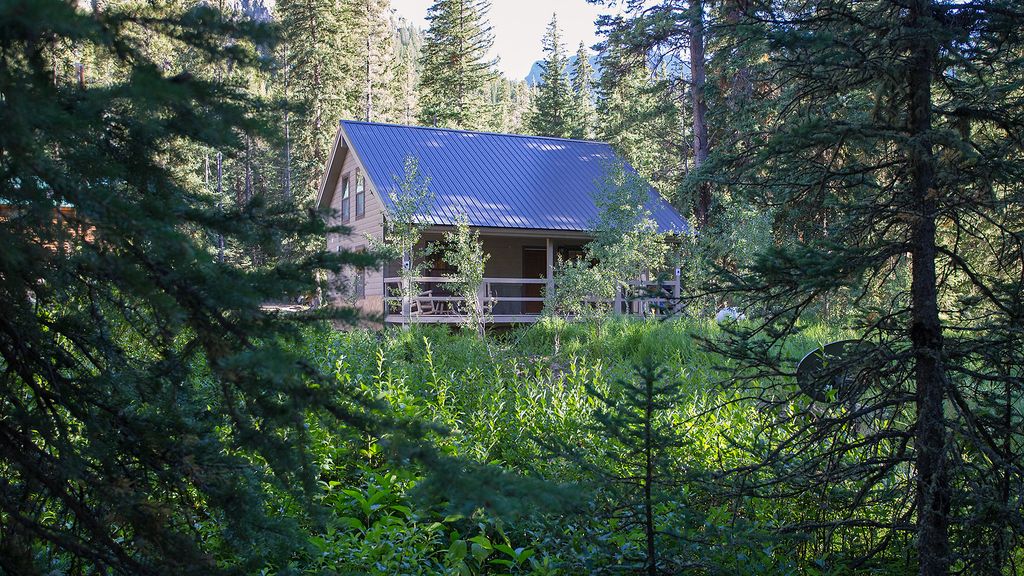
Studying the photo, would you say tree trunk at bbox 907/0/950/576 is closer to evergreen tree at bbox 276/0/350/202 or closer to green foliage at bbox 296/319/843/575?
green foliage at bbox 296/319/843/575

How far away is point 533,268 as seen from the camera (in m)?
22.3

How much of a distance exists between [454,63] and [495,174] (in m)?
20.2

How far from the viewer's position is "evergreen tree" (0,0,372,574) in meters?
1.70

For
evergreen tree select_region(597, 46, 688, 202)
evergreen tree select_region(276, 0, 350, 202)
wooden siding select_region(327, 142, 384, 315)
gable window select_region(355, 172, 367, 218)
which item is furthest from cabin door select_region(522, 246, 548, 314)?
evergreen tree select_region(276, 0, 350, 202)

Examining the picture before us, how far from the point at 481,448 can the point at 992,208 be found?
3.62 metres

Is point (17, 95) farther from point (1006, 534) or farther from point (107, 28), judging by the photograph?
point (1006, 534)

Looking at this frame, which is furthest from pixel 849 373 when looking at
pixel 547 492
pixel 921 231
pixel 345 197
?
pixel 345 197

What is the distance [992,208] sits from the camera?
3.88 m

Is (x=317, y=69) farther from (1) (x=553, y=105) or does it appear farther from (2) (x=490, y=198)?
(2) (x=490, y=198)

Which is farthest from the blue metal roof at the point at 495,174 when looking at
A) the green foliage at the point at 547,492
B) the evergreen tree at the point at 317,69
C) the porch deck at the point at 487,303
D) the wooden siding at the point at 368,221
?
the evergreen tree at the point at 317,69

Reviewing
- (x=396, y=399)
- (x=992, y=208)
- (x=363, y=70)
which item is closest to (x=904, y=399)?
(x=992, y=208)

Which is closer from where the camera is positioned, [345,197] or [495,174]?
[495,174]

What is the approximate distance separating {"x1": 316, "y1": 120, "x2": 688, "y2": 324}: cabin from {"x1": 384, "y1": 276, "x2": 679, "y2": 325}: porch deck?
4 cm

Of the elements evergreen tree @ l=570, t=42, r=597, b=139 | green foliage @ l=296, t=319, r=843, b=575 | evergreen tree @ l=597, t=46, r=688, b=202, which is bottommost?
green foliage @ l=296, t=319, r=843, b=575
